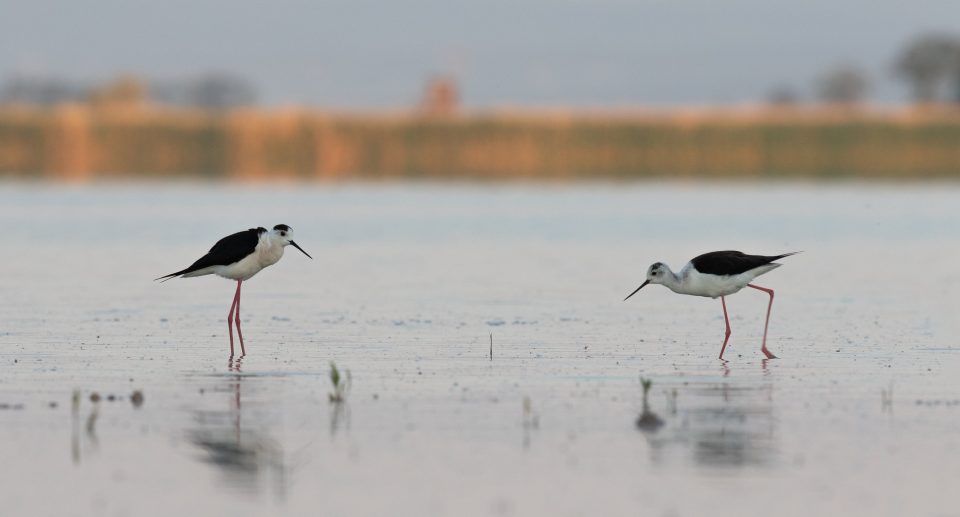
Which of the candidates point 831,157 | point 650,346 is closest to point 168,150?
point 831,157

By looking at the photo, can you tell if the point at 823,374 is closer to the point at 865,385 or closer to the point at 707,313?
the point at 865,385

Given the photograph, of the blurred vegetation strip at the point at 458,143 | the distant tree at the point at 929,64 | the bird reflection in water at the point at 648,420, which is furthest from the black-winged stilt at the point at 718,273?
the distant tree at the point at 929,64

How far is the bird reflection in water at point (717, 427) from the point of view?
31.7 feet

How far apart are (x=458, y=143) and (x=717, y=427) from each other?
66.5 m

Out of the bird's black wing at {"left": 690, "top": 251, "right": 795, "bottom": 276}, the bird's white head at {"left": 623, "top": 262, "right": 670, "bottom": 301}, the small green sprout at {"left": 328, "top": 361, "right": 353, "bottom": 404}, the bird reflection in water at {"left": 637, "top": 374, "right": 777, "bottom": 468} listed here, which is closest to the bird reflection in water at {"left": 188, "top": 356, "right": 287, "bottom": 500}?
the small green sprout at {"left": 328, "top": 361, "right": 353, "bottom": 404}

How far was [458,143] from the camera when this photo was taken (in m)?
76.8

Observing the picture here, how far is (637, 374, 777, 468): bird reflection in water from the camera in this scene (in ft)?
31.7

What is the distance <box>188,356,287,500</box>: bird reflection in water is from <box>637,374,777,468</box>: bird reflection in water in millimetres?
2048

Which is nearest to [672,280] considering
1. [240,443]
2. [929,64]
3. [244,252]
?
[244,252]

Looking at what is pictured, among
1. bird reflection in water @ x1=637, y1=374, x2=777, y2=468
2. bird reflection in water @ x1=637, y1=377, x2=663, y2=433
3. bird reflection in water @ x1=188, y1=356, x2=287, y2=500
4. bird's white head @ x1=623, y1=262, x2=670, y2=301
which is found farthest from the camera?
bird's white head @ x1=623, y1=262, x2=670, y2=301

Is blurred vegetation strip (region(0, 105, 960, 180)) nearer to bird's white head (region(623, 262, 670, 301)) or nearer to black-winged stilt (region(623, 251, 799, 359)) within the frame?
bird's white head (region(623, 262, 670, 301))

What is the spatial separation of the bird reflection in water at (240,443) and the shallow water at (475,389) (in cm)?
3

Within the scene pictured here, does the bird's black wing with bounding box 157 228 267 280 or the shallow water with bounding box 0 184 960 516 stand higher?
the bird's black wing with bounding box 157 228 267 280

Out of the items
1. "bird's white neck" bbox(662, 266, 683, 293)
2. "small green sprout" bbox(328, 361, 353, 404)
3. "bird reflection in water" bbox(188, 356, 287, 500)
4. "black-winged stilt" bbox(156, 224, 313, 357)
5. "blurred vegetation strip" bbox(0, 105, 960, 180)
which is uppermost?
"blurred vegetation strip" bbox(0, 105, 960, 180)
